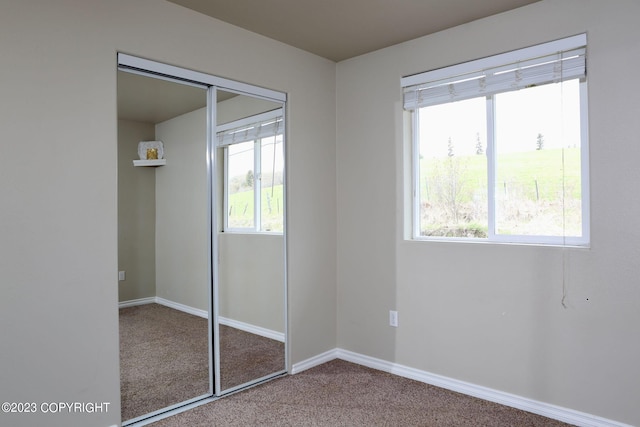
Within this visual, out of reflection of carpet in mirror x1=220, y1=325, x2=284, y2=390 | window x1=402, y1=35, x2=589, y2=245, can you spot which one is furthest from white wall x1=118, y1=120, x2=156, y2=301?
window x1=402, y1=35, x2=589, y2=245

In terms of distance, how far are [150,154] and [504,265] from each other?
231cm

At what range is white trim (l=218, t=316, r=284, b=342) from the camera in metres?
2.99

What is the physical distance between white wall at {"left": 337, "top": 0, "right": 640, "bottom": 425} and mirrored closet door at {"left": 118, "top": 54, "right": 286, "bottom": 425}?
676 mm

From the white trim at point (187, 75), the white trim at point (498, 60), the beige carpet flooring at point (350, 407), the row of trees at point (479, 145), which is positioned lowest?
the beige carpet flooring at point (350, 407)

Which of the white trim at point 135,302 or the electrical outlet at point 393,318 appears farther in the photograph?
the electrical outlet at point 393,318

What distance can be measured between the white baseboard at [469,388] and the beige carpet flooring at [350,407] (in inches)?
2.0

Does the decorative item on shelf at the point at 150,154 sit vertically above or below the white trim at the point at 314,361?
above

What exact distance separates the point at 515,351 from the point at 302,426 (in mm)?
1401

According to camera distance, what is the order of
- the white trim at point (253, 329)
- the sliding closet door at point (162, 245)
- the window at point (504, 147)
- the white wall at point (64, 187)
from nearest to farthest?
the white wall at point (64, 187), the sliding closet door at point (162, 245), the window at point (504, 147), the white trim at point (253, 329)

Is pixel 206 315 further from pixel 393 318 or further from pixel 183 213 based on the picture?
pixel 393 318

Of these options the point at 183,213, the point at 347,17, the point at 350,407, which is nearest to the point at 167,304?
the point at 183,213

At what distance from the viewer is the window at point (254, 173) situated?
3041mm

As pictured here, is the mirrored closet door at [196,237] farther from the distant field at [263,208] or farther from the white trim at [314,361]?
the white trim at [314,361]

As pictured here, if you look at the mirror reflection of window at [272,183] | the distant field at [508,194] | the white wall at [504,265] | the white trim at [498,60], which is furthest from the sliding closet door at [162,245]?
the distant field at [508,194]
